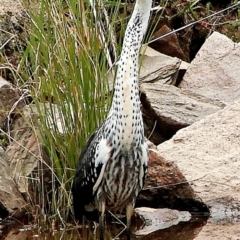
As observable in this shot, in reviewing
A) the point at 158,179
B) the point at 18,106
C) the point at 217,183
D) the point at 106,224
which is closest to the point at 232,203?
the point at 217,183

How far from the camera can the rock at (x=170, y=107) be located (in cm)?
770

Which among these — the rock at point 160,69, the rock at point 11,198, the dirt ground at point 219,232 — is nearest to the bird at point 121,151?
the dirt ground at point 219,232

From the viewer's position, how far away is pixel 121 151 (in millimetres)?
5176

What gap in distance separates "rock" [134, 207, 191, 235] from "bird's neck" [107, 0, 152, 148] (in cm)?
133

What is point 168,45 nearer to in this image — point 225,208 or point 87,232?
point 225,208

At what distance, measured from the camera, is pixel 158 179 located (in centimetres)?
642

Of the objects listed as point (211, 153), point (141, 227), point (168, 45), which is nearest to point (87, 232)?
point (141, 227)

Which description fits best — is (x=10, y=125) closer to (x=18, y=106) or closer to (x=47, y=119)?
(x=18, y=106)

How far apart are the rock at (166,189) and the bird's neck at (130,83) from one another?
132 centimetres

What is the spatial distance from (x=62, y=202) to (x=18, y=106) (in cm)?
100

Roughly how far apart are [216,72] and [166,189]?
2.80 metres

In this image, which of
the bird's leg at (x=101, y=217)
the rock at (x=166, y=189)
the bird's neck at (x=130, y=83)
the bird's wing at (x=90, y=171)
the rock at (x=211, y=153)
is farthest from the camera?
the rock at (x=211, y=153)

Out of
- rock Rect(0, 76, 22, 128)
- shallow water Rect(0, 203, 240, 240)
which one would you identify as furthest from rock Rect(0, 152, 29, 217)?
rock Rect(0, 76, 22, 128)

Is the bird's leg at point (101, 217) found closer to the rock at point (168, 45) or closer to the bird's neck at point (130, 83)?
the bird's neck at point (130, 83)
